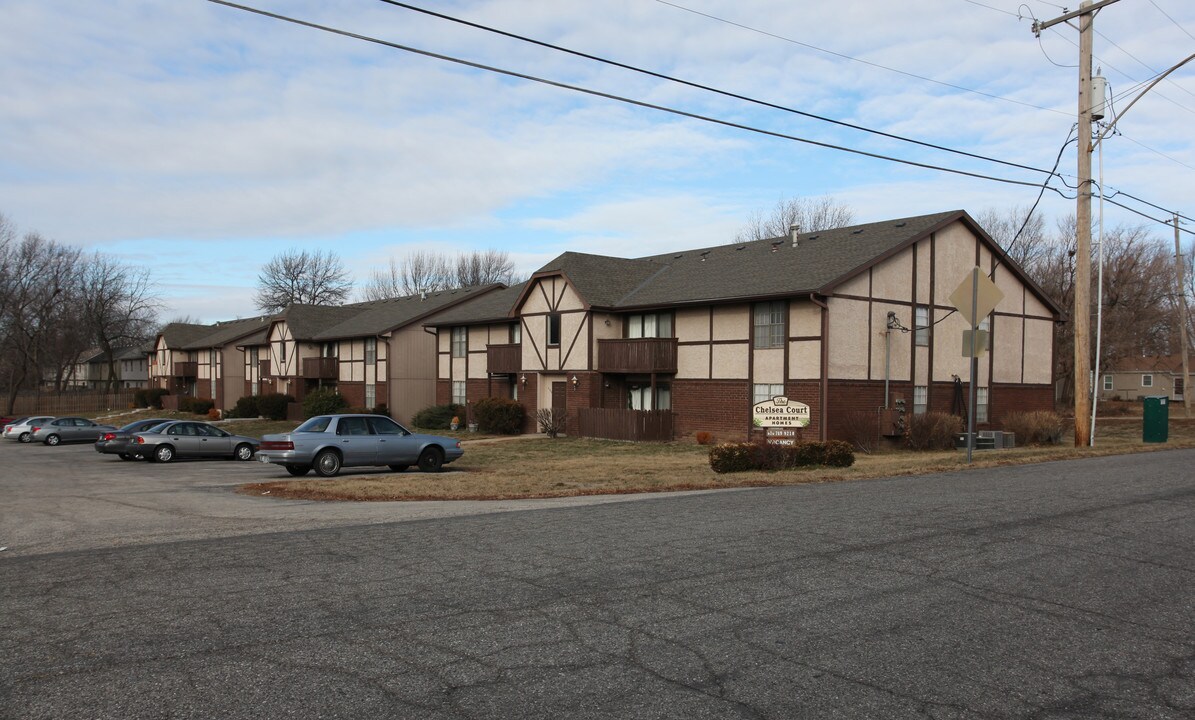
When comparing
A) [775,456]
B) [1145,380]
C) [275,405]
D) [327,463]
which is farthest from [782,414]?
[1145,380]

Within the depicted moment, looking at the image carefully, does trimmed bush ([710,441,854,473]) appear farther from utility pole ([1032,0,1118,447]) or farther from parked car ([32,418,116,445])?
parked car ([32,418,116,445])

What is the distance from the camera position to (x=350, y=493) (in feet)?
53.7

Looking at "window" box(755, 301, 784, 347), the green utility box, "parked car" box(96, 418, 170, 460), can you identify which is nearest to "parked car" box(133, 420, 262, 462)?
"parked car" box(96, 418, 170, 460)

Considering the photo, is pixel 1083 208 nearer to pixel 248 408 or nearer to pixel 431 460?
pixel 431 460

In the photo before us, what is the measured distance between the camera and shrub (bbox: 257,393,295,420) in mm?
55625

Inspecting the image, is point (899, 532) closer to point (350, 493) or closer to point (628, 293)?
point (350, 493)

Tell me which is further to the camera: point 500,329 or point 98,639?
point 500,329

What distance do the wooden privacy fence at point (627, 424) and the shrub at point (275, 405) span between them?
27.5 metres

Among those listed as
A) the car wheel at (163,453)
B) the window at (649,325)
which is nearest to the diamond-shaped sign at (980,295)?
the window at (649,325)

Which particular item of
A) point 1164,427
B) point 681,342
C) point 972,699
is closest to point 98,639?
point 972,699

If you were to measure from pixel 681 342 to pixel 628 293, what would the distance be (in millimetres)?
4778

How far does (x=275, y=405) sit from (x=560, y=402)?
83.7ft

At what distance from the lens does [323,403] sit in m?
49.4

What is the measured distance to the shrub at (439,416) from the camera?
145 ft
